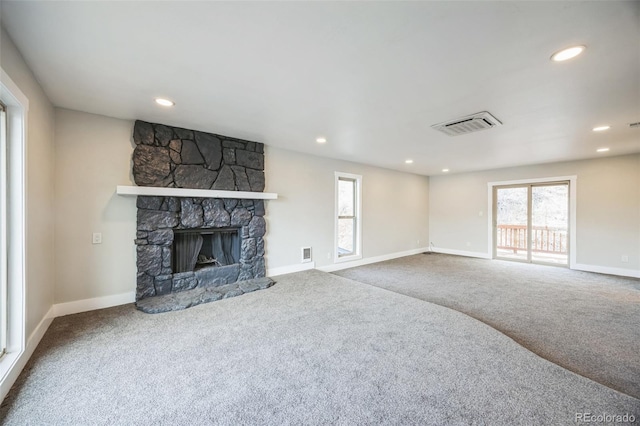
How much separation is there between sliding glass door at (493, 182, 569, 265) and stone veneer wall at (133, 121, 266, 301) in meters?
6.14

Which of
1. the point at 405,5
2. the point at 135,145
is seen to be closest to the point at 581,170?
the point at 405,5

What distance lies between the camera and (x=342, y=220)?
19.0 ft

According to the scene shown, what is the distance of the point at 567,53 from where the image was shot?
1816mm

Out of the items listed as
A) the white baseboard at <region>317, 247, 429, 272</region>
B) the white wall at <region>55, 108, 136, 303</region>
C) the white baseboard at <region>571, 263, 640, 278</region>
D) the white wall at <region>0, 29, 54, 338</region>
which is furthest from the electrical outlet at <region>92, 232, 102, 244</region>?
the white baseboard at <region>571, 263, 640, 278</region>

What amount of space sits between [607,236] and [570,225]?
1.88 ft

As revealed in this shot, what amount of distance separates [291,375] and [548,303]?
3.78m

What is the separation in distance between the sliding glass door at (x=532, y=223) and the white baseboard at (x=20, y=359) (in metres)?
8.26

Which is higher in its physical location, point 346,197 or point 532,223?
point 346,197

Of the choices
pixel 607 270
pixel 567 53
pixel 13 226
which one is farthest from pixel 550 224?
pixel 13 226

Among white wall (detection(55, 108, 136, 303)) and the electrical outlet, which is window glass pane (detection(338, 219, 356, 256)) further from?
the electrical outlet

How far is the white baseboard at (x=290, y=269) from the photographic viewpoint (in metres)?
4.47

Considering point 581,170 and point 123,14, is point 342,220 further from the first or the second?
point 581,170

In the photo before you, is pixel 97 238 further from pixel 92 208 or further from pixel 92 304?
pixel 92 304

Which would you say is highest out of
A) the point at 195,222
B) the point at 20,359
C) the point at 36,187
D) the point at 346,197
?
the point at 346,197
